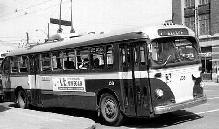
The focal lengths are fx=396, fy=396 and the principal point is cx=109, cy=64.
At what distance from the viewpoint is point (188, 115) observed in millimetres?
13156

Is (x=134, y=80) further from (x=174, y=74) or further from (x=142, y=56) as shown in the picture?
(x=174, y=74)

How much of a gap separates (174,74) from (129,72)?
4.31 ft

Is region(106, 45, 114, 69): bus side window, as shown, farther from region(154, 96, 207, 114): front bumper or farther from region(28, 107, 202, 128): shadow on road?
region(154, 96, 207, 114): front bumper

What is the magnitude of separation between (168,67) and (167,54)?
0.43 m

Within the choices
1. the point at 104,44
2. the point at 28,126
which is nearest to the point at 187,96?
the point at 104,44

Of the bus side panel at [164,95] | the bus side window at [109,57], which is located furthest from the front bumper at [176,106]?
the bus side window at [109,57]

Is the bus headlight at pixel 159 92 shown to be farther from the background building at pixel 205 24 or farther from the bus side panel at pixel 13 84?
the background building at pixel 205 24

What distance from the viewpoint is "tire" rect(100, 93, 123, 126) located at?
39.8 feet

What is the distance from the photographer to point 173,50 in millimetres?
11734

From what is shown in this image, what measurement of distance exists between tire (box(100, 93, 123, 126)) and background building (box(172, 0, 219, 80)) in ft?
118

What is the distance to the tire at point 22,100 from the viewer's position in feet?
57.6

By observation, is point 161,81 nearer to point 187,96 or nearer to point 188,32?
point 187,96

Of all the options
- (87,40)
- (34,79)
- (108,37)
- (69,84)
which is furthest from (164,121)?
(34,79)

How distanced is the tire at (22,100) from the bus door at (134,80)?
276 inches
